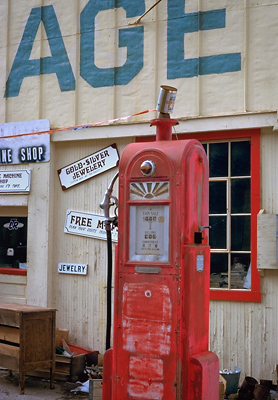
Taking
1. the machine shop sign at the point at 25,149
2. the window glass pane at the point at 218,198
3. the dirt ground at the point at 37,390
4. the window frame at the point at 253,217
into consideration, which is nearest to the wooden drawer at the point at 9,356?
the dirt ground at the point at 37,390

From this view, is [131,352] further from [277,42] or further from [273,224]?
[277,42]

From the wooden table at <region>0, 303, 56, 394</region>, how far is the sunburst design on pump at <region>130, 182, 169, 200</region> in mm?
2633

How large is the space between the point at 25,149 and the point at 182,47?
3.00 metres

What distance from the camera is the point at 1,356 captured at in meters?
7.86

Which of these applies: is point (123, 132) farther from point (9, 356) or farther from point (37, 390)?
point (37, 390)

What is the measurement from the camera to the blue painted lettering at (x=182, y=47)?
8.20 m

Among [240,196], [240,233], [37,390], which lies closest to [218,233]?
[240,233]

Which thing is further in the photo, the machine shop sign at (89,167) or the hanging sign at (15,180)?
the hanging sign at (15,180)

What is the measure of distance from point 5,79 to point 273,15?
14.8 feet

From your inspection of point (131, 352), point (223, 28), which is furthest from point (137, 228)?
point (223, 28)

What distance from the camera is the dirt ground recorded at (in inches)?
295

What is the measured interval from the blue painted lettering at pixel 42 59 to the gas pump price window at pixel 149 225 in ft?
13.3

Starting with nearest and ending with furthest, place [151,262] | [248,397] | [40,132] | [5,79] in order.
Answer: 1. [151,262]
2. [248,397]
3. [40,132]
4. [5,79]

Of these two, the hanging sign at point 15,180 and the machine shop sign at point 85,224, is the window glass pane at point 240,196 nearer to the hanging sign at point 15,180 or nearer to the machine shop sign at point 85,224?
the machine shop sign at point 85,224
